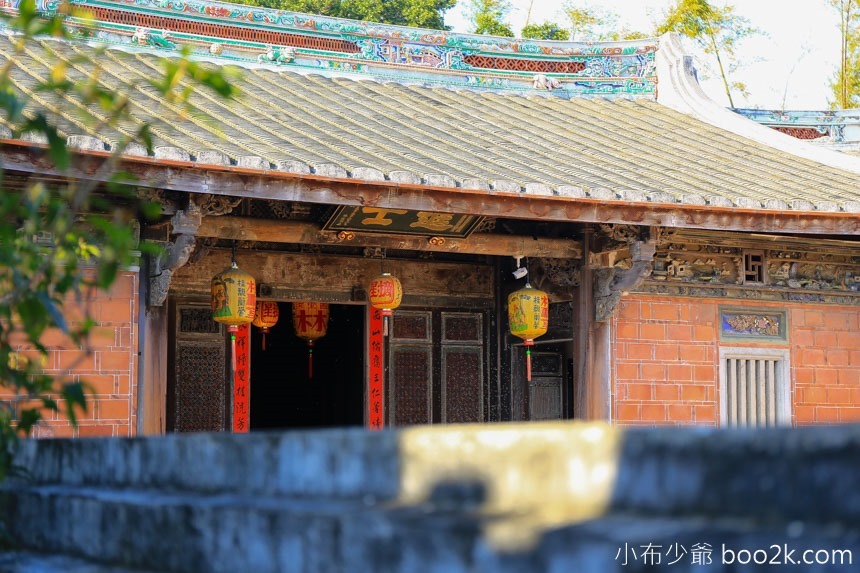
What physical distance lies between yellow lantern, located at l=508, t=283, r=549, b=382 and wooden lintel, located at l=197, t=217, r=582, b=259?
29 centimetres

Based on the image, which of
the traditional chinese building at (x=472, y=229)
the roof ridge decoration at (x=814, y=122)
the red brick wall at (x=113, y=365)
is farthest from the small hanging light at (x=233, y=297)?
the roof ridge decoration at (x=814, y=122)

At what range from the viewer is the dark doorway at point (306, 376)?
32.8 ft

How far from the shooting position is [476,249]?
8.40 meters

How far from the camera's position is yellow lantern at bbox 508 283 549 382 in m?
8.63

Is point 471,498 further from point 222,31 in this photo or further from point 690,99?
point 690,99

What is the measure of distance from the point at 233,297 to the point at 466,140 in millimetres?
1999

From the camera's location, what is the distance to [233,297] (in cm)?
782

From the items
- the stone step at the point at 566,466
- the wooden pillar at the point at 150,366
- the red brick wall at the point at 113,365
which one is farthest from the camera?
the wooden pillar at the point at 150,366

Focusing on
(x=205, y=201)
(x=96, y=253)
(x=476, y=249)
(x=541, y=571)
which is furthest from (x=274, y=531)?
(x=476, y=249)

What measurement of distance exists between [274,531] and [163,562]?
473mm

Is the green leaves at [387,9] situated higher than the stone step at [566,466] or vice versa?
the green leaves at [387,9]

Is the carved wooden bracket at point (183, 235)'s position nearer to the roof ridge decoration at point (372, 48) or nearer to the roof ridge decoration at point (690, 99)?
the roof ridge decoration at point (372, 48)

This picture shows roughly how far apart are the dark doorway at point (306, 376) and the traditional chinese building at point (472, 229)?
9 centimetres

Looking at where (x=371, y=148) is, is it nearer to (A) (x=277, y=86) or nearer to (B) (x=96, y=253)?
(A) (x=277, y=86)
